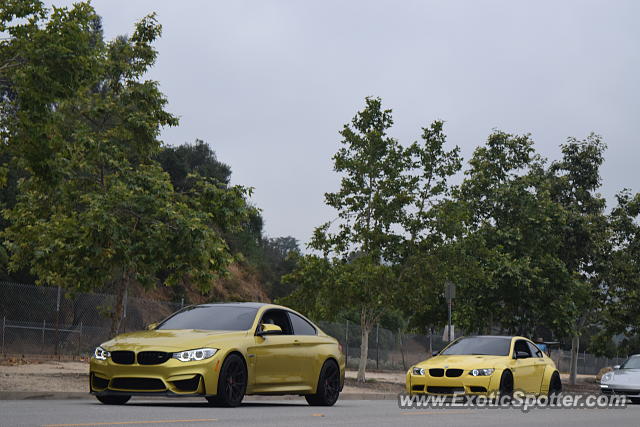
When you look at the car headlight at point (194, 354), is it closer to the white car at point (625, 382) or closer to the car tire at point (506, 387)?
the car tire at point (506, 387)

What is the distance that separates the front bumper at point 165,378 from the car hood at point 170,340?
217 mm

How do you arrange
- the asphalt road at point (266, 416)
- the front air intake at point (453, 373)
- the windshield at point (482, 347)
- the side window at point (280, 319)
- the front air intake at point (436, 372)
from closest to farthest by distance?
the asphalt road at point (266, 416) → the side window at point (280, 319) → the front air intake at point (453, 373) → the front air intake at point (436, 372) → the windshield at point (482, 347)

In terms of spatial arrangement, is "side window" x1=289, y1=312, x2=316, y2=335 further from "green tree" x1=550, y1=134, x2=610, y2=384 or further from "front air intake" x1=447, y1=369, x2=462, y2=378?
"green tree" x1=550, y1=134, x2=610, y2=384

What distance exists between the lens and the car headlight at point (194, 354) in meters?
12.7

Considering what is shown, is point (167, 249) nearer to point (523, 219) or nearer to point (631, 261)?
point (523, 219)

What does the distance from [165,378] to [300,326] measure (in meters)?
3.35

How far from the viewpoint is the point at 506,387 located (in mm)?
17953

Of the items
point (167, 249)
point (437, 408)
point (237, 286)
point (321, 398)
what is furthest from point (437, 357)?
point (237, 286)

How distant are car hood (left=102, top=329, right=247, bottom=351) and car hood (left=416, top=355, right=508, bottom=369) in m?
5.51

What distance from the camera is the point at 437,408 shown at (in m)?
16.0

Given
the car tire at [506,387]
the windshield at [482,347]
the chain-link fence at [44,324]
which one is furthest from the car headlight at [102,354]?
the chain-link fence at [44,324]

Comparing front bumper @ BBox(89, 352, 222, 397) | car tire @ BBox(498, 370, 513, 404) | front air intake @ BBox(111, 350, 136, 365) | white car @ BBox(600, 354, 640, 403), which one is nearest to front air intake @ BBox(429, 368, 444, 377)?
car tire @ BBox(498, 370, 513, 404)

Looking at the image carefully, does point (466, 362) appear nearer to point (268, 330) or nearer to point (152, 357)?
point (268, 330)

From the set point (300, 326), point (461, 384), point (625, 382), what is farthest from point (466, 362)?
point (625, 382)
